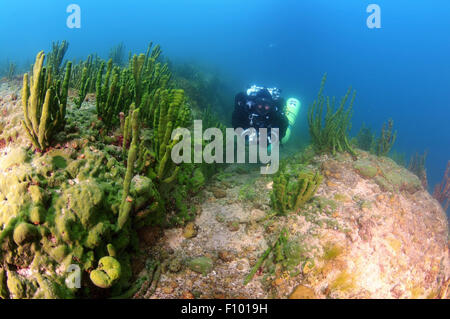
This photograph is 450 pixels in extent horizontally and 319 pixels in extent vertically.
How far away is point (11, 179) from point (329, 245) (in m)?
3.29

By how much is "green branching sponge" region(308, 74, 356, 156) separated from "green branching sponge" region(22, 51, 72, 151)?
15.2 feet

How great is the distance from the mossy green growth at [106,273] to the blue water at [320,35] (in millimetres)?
52042

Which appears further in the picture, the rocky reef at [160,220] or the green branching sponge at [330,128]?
the green branching sponge at [330,128]

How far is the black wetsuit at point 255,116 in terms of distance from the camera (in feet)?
18.3

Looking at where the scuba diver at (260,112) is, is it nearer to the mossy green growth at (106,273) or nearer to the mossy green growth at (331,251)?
the mossy green growth at (331,251)

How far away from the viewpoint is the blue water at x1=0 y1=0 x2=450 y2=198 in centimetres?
5838

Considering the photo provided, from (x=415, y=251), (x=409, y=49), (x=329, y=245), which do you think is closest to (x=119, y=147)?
(x=329, y=245)

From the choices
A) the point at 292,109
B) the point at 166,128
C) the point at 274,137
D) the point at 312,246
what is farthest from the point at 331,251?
the point at 292,109

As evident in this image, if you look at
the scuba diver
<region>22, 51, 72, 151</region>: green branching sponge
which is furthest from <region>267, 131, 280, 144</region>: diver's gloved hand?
<region>22, 51, 72, 151</region>: green branching sponge

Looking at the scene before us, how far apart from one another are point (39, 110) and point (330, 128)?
4.95m

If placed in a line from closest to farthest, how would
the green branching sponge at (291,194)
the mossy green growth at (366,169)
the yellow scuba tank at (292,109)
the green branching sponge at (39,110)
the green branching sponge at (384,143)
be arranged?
the green branching sponge at (39,110) < the green branching sponge at (291,194) < the mossy green growth at (366,169) < the green branching sponge at (384,143) < the yellow scuba tank at (292,109)

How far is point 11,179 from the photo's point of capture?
185cm

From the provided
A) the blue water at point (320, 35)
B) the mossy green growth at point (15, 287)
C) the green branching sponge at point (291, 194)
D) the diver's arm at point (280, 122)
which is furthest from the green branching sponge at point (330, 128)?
the blue water at point (320, 35)
